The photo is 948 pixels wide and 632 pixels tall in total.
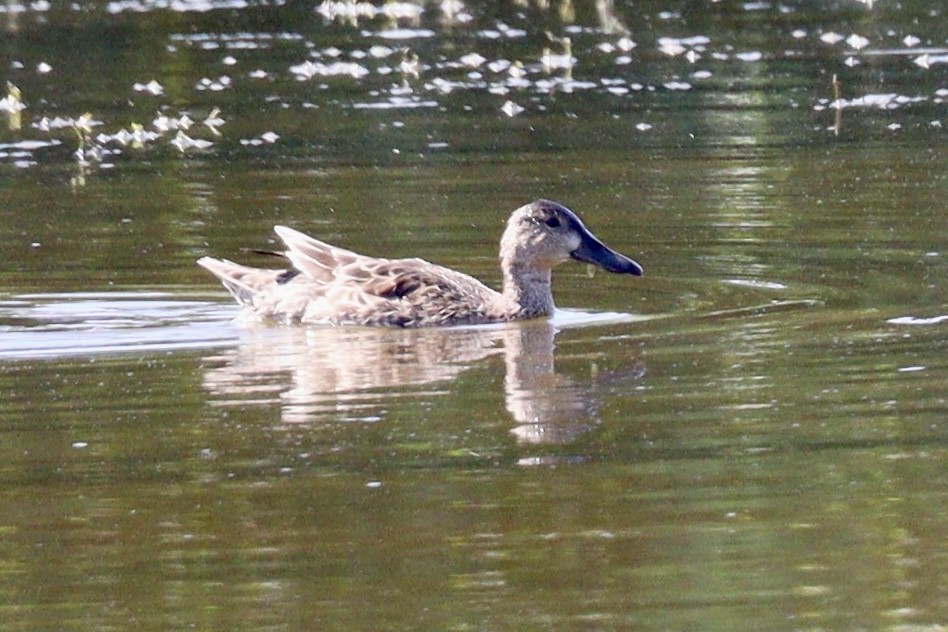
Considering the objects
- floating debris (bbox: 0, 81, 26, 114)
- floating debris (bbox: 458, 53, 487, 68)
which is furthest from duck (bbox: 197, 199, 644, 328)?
floating debris (bbox: 458, 53, 487, 68)

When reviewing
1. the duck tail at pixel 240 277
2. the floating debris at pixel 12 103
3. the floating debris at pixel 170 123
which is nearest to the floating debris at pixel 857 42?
the floating debris at pixel 170 123

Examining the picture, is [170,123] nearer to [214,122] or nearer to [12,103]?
[214,122]

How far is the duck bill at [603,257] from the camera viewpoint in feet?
37.0

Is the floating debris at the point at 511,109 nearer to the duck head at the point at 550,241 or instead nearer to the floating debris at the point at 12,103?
the floating debris at the point at 12,103

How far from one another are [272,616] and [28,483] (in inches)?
70.4

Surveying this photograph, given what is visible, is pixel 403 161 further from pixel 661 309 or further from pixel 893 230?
pixel 661 309

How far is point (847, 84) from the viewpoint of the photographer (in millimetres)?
19141

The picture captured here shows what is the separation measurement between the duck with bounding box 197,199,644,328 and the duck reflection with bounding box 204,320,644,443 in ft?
0.35

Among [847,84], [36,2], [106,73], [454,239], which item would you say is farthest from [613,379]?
[36,2]

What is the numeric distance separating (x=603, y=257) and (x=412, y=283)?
0.99 meters

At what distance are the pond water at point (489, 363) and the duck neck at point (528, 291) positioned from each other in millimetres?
125

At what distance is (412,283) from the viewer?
1095cm

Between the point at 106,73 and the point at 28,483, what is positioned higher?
the point at 106,73

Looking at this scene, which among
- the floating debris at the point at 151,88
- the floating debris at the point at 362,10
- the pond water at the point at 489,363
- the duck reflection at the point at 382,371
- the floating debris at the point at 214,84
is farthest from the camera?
the floating debris at the point at 362,10
